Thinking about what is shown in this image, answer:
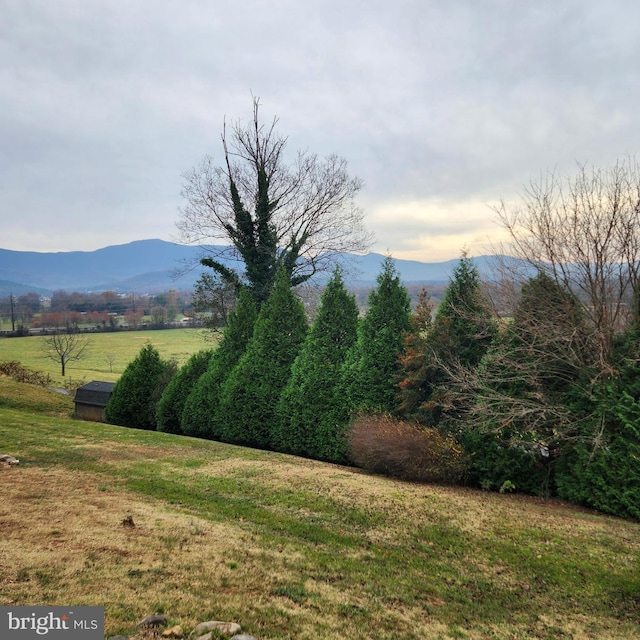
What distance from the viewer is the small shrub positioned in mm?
10461

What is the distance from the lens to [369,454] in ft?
36.6

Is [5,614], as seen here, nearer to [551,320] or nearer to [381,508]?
[381,508]

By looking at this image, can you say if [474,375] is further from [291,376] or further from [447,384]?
[291,376]

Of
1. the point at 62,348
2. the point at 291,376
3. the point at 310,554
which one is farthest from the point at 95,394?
the point at 62,348

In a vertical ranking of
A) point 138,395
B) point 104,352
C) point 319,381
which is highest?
point 319,381

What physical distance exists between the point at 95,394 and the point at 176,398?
6751 mm

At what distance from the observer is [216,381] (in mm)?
16984

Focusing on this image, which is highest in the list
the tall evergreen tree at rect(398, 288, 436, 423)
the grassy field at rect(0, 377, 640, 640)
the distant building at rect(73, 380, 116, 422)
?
the tall evergreen tree at rect(398, 288, 436, 423)

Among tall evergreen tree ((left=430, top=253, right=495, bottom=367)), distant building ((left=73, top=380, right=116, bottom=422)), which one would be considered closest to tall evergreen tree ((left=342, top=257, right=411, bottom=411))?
tall evergreen tree ((left=430, top=253, right=495, bottom=367))

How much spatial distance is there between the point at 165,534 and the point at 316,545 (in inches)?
87.5

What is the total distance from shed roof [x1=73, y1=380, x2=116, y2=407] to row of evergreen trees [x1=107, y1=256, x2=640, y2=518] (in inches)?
216

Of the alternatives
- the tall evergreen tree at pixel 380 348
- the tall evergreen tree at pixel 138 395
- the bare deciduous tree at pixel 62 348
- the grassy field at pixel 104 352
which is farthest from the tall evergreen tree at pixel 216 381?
the bare deciduous tree at pixel 62 348

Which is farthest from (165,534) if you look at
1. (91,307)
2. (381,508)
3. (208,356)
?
(91,307)

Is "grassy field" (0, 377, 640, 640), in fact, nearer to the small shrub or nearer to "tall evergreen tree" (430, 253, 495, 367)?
the small shrub
